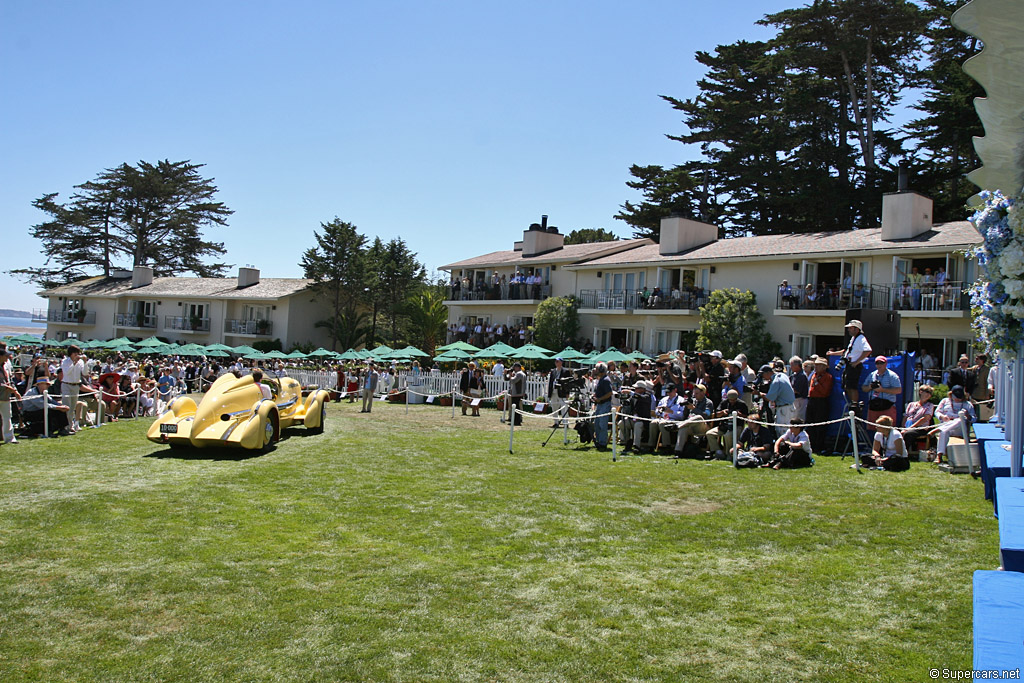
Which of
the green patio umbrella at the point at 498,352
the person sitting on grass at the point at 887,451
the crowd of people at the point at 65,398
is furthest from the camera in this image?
the green patio umbrella at the point at 498,352

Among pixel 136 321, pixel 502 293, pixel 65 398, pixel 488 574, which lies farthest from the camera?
pixel 136 321

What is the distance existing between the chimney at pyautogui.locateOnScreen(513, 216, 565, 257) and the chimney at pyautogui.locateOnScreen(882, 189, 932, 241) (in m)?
21.4

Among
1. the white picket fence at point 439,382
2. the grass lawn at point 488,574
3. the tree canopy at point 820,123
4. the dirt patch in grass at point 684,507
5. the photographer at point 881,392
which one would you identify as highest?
the tree canopy at point 820,123

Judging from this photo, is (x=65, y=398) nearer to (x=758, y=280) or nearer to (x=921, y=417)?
(x=921, y=417)

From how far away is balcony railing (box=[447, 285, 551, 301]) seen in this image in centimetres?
4353

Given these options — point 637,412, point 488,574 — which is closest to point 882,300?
point 637,412

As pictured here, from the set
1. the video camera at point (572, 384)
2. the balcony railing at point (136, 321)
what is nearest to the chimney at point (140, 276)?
the balcony railing at point (136, 321)

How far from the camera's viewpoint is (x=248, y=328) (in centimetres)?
5628

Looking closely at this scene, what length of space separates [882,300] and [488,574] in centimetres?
2615

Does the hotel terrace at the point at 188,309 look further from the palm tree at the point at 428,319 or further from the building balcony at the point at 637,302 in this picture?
the building balcony at the point at 637,302

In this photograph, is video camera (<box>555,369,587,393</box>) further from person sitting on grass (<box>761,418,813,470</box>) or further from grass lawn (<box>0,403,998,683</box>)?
grass lawn (<box>0,403,998,683</box>)

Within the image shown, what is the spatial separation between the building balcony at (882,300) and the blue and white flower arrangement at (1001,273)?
67.0 ft

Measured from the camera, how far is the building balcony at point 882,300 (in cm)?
2628

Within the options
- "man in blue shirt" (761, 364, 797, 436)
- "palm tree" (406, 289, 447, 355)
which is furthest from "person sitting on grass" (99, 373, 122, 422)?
"palm tree" (406, 289, 447, 355)
